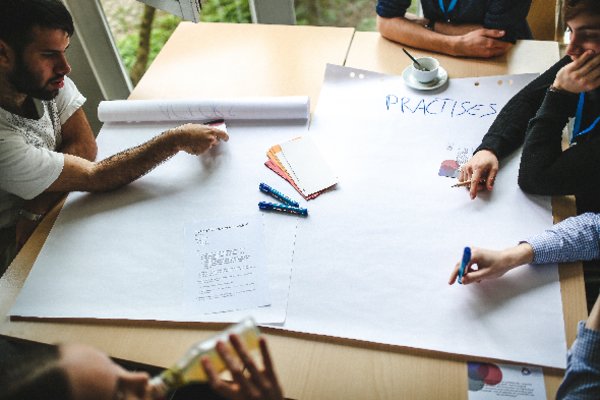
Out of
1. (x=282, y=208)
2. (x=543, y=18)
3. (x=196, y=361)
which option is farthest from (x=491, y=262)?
(x=543, y=18)

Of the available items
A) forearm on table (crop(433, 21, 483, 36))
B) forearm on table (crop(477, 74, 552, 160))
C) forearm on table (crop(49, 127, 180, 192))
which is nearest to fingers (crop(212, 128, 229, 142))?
forearm on table (crop(49, 127, 180, 192))

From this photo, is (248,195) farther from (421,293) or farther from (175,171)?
(421,293)

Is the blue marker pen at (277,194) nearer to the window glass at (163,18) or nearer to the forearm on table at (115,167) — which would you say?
the forearm on table at (115,167)

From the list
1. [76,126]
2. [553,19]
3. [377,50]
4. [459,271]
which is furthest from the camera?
[553,19]

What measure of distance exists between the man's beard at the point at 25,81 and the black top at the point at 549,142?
1.05 m

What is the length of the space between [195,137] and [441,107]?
24.4 inches

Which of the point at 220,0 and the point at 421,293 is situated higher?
the point at 421,293

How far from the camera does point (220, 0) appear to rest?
2.77 metres

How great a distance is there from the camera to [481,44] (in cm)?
136

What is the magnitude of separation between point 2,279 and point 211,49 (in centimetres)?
90

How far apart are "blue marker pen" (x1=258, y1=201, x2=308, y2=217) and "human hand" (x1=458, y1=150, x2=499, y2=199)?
0.35 m

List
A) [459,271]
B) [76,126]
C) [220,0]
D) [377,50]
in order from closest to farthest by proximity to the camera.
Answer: [459,271] → [76,126] → [377,50] → [220,0]

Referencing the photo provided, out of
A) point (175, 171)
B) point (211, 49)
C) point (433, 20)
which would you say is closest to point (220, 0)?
point (211, 49)

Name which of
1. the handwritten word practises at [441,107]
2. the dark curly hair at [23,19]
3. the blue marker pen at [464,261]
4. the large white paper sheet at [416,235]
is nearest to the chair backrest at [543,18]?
the large white paper sheet at [416,235]
